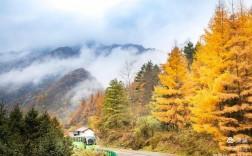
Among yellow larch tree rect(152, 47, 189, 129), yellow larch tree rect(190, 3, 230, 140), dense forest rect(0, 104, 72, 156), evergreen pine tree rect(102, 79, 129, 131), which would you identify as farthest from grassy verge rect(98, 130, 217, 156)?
dense forest rect(0, 104, 72, 156)

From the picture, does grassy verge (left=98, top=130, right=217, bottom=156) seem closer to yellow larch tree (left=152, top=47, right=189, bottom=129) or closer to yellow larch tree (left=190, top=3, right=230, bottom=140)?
yellow larch tree (left=152, top=47, right=189, bottom=129)

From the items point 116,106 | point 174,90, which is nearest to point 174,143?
point 174,90

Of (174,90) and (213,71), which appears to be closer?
(213,71)

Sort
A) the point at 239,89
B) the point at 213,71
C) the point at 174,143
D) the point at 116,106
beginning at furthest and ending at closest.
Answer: the point at 116,106
the point at 174,143
the point at 213,71
the point at 239,89

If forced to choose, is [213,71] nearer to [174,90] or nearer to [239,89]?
[239,89]

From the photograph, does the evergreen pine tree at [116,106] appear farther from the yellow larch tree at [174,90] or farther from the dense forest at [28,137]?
the dense forest at [28,137]

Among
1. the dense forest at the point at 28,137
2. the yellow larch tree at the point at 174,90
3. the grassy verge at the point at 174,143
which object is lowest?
the grassy verge at the point at 174,143

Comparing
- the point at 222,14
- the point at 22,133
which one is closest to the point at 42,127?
the point at 22,133

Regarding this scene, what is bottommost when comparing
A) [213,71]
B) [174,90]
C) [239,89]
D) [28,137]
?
[28,137]

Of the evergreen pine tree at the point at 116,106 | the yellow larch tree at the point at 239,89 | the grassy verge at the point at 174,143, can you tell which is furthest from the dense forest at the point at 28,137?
the evergreen pine tree at the point at 116,106

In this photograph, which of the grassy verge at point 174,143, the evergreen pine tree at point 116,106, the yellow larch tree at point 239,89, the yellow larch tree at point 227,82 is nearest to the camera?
the yellow larch tree at point 239,89

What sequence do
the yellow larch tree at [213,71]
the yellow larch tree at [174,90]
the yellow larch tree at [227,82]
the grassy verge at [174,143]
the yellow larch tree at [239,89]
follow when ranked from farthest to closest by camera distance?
the yellow larch tree at [174,90] → the grassy verge at [174,143] → the yellow larch tree at [213,71] → the yellow larch tree at [227,82] → the yellow larch tree at [239,89]

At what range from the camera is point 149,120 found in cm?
4859

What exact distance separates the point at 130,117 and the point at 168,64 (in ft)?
85.9
